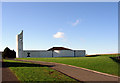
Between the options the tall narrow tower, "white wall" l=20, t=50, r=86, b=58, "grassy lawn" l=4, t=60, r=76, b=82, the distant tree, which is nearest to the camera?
"grassy lawn" l=4, t=60, r=76, b=82

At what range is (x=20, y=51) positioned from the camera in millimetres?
48250

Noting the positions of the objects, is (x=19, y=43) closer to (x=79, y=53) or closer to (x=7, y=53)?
(x=7, y=53)

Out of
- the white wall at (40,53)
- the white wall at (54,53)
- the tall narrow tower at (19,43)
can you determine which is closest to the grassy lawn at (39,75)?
the tall narrow tower at (19,43)

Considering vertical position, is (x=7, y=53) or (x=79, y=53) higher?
(x=7, y=53)

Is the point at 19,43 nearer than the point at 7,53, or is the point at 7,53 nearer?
the point at 19,43

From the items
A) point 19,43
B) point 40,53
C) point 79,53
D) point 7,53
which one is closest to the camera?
point 19,43

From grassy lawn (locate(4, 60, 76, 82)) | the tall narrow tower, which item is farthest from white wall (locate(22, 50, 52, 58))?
grassy lawn (locate(4, 60, 76, 82))

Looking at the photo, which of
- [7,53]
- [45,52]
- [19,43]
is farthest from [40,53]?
[7,53]

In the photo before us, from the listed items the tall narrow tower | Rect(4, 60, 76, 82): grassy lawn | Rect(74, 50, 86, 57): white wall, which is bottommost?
Rect(74, 50, 86, 57): white wall

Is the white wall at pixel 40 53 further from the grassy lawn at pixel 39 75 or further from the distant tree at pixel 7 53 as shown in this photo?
the grassy lawn at pixel 39 75

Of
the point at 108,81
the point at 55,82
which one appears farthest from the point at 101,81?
the point at 55,82

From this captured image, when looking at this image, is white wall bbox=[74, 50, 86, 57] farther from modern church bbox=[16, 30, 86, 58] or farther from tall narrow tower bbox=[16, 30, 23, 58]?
tall narrow tower bbox=[16, 30, 23, 58]

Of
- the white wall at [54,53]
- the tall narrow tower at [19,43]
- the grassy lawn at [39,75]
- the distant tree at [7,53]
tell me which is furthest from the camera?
the white wall at [54,53]

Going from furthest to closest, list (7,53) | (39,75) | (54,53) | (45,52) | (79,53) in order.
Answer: (79,53), (54,53), (45,52), (7,53), (39,75)
